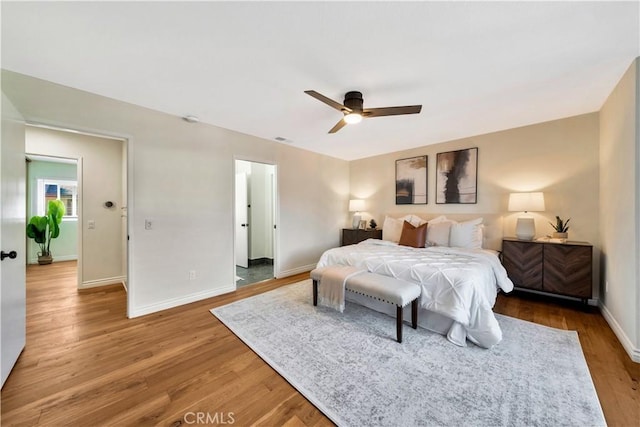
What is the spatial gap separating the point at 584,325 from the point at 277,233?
13.6 feet

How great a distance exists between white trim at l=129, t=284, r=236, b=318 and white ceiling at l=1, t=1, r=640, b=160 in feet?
8.01

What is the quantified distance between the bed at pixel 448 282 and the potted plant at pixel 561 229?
96 centimetres

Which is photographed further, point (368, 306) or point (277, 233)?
point (277, 233)

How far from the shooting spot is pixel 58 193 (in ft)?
19.1

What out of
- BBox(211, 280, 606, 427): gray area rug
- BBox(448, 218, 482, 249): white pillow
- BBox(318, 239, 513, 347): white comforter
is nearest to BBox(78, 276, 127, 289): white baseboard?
BBox(211, 280, 606, 427): gray area rug

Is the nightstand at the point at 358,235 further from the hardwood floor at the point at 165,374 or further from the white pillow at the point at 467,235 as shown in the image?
the hardwood floor at the point at 165,374

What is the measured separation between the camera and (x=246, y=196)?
536 centimetres

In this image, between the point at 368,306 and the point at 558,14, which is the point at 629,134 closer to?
the point at 558,14

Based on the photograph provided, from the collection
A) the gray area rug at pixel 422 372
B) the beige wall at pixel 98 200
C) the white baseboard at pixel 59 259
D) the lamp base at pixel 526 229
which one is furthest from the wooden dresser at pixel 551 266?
the white baseboard at pixel 59 259

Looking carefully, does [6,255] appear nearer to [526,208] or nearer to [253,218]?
[253,218]

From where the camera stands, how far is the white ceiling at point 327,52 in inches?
58.5

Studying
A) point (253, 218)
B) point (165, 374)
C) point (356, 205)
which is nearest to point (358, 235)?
point (356, 205)

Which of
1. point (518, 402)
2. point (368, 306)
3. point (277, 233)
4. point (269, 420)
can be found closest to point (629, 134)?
point (518, 402)

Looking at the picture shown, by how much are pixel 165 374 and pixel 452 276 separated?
8.59ft
